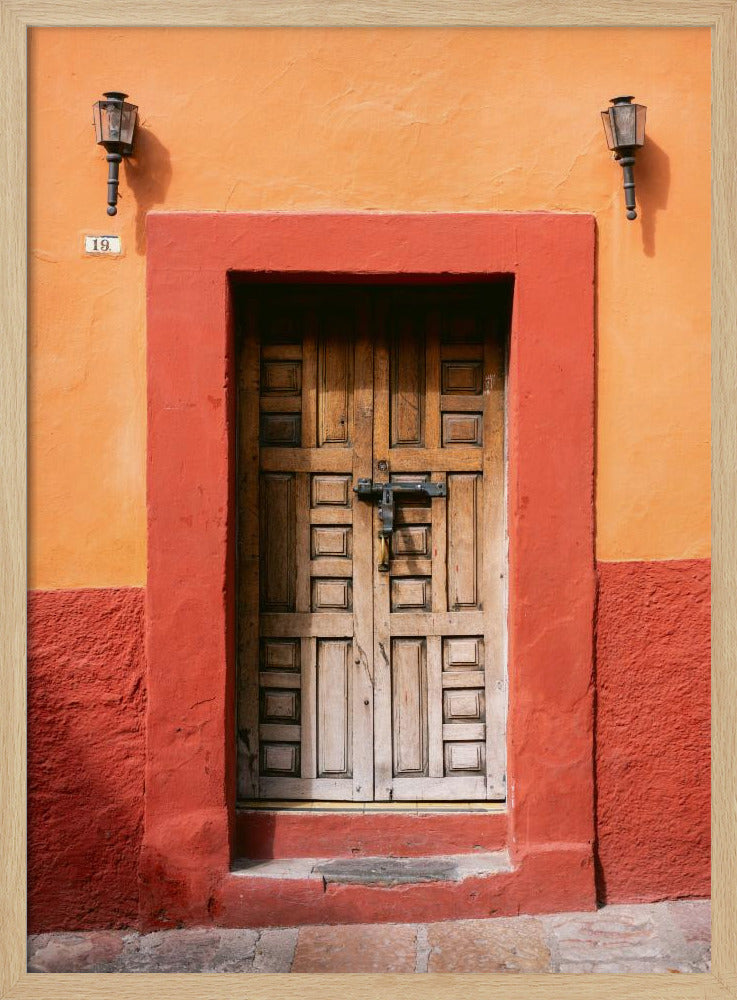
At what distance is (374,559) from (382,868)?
1.22 meters

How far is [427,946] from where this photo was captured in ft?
12.4

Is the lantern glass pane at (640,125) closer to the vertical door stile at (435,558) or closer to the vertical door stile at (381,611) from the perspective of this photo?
the vertical door stile at (435,558)

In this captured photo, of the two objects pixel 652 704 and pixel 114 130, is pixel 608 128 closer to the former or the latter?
pixel 114 130

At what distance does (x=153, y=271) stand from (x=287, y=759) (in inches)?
79.6

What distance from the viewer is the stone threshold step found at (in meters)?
4.00

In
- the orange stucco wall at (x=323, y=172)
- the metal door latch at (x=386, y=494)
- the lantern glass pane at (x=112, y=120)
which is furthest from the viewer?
the metal door latch at (x=386, y=494)

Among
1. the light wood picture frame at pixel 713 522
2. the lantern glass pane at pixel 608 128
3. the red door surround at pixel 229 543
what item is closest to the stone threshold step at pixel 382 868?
the red door surround at pixel 229 543

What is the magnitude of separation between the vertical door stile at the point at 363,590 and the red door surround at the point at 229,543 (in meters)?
0.41

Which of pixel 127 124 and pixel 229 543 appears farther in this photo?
pixel 229 543

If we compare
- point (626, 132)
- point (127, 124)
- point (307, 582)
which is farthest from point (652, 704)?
point (127, 124)

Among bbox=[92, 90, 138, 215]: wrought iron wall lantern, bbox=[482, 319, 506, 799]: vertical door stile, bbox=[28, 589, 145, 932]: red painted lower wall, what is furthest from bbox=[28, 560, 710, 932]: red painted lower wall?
bbox=[92, 90, 138, 215]: wrought iron wall lantern

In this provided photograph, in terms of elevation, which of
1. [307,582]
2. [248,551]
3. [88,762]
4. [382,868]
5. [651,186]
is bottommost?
[382,868]

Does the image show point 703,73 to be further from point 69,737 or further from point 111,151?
point 69,737

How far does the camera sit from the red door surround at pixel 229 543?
13.0 ft
